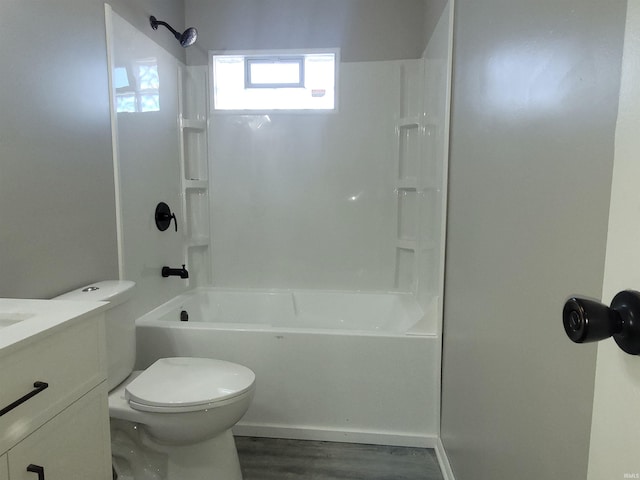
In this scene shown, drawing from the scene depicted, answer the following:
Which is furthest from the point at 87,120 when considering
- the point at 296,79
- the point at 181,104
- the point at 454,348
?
the point at 454,348

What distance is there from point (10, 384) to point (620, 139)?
1088 mm

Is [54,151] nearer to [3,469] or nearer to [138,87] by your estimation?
[138,87]

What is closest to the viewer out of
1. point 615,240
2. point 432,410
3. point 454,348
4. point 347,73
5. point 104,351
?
point 615,240

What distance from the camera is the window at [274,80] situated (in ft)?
8.79

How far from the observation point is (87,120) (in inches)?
66.1

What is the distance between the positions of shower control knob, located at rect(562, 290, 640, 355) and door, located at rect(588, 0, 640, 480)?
0.06 feet

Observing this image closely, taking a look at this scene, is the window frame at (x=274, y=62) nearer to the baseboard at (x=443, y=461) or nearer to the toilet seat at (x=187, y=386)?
the toilet seat at (x=187, y=386)

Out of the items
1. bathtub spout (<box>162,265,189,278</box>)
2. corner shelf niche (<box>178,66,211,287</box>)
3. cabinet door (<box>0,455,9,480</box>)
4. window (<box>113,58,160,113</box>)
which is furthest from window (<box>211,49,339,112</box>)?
cabinet door (<box>0,455,9,480</box>)

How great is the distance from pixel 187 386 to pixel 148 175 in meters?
1.25

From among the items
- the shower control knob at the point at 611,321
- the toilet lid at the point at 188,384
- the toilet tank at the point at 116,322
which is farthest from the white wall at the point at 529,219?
the toilet tank at the point at 116,322

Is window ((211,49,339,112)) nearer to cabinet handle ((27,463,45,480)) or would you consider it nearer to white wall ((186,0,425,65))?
white wall ((186,0,425,65))

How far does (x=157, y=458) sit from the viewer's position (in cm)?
153

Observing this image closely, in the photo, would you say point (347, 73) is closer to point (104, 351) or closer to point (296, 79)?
point (296, 79)

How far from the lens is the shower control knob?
445 mm
